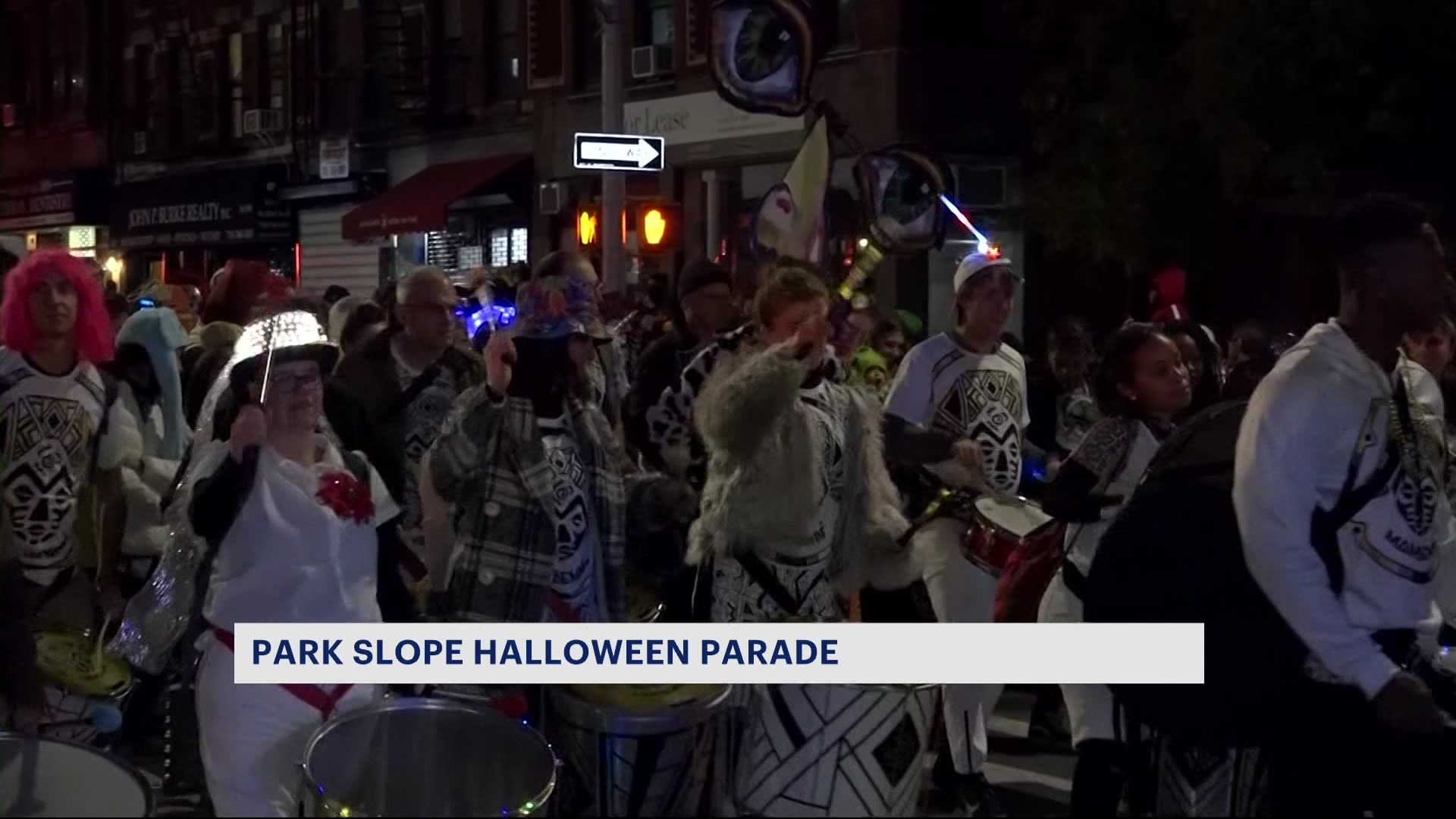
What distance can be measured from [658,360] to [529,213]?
889 centimetres

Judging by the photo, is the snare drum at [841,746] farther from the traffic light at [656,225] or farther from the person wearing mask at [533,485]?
the traffic light at [656,225]

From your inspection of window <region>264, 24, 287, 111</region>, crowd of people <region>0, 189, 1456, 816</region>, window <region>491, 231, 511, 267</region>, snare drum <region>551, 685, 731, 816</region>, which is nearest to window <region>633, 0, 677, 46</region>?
window <region>264, 24, 287, 111</region>

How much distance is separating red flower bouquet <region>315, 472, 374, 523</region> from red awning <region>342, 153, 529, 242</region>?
10401mm

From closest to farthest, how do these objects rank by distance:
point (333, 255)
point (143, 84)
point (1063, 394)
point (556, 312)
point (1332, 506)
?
1. point (1332, 506)
2. point (556, 312)
3. point (1063, 394)
4. point (143, 84)
5. point (333, 255)

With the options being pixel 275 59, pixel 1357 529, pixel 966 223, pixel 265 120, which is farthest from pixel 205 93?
pixel 1357 529

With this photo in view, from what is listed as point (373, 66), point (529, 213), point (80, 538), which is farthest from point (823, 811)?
point (529, 213)

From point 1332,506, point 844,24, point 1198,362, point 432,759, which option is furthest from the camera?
point 844,24

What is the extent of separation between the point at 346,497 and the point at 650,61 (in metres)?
10.6

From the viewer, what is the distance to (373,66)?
1252 cm

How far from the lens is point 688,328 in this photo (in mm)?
8180

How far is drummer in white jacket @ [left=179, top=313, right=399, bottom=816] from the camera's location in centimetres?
450

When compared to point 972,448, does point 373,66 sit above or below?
above

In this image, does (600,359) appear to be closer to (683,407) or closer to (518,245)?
(683,407)

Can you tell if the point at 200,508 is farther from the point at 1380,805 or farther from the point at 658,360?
the point at 658,360
